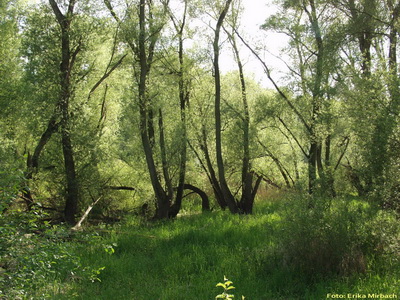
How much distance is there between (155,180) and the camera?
1278 centimetres

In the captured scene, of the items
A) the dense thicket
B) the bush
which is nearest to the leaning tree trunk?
the dense thicket

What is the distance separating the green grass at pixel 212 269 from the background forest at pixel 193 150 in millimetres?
43

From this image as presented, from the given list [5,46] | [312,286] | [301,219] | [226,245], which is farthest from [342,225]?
[5,46]

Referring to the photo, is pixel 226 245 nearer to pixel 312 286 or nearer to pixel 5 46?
pixel 312 286

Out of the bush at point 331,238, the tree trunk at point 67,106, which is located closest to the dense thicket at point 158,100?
the tree trunk at point 67,106

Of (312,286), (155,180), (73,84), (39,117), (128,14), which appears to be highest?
(128,14)

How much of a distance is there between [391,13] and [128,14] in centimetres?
771

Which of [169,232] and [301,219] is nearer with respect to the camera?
[301,219]

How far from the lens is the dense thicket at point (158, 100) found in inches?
464

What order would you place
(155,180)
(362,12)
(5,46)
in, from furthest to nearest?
(5,46) → (155,180) → (362,12)

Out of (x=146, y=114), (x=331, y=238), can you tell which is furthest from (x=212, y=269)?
(x=146, y=114)

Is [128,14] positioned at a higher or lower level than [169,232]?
higher

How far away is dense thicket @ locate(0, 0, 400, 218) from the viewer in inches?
464

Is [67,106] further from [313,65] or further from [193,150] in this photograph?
[313,65]
